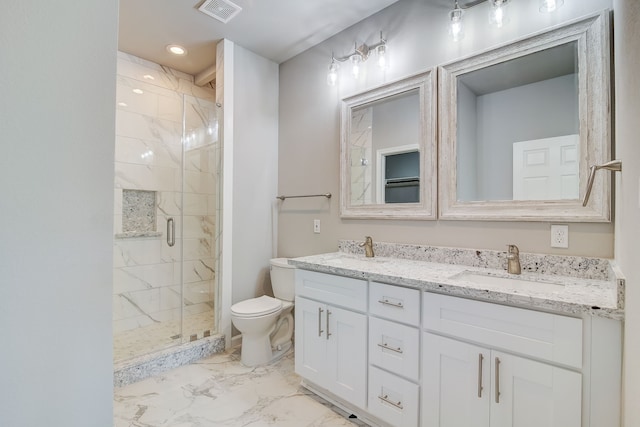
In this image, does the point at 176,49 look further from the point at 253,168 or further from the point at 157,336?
the point at 157,336

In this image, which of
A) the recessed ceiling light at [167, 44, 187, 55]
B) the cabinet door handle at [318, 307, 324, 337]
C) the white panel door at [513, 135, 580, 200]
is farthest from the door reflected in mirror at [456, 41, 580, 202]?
the recessed ceiling light at [167, 44, 187, 55]

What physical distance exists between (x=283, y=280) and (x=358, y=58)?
1815 mm

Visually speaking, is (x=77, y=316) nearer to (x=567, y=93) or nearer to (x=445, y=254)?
(x=445, y=254)

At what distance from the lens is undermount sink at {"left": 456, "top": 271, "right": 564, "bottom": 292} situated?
134 cm

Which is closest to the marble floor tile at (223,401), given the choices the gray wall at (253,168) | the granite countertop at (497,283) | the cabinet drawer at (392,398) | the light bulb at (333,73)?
the cabinet drawer at (392,398)

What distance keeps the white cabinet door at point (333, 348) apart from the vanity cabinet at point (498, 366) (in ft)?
1.16

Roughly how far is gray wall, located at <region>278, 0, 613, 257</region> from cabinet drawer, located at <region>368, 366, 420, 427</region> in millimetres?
831

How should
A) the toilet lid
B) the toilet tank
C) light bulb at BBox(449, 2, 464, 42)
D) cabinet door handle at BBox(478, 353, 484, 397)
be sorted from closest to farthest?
cabinet door handle at BBox(478, 353, 484, 397) → light bulb at BBox(449, 2, 464, 42) → the toilet lid → the toilet tank

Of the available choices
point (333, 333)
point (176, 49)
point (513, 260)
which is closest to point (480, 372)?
point (513, 260)

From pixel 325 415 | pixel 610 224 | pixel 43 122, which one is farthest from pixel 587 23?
pixel 325 415

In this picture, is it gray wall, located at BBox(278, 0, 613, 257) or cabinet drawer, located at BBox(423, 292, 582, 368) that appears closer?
cabinet drawer, located at BBox(423, 292, 582, 368)

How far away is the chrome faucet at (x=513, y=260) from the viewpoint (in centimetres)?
151

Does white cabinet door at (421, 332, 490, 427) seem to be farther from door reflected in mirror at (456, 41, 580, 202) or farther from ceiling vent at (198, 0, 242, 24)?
ceiling vent at (198, 0, 242, 24)

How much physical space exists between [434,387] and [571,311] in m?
0.63
